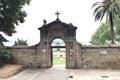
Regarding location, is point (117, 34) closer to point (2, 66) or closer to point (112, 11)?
point (112, 11)

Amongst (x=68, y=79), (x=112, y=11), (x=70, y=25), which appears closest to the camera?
(x=68, y=79)

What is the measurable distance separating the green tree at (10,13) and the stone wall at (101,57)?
723cm

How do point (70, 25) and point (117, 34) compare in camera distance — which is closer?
point (70, 25)

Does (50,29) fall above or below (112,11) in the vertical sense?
below

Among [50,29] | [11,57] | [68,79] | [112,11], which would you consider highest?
[112,11]

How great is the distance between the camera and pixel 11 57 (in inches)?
1180

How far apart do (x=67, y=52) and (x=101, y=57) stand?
3356 mm

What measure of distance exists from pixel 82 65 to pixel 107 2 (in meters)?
13.7

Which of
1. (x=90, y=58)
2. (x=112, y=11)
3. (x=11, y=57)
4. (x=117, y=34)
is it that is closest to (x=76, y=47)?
(x=90, y=58)

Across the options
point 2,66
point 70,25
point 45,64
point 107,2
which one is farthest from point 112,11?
point 2,66

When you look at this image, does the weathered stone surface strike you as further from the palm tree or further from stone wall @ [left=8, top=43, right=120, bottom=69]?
the palm tree

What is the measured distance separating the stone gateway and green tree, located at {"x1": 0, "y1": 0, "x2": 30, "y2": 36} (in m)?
2.12

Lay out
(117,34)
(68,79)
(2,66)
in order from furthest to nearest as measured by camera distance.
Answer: (117,34) → (2,66) → (68,79)

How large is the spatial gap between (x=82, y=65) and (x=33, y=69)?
4.73 meters
